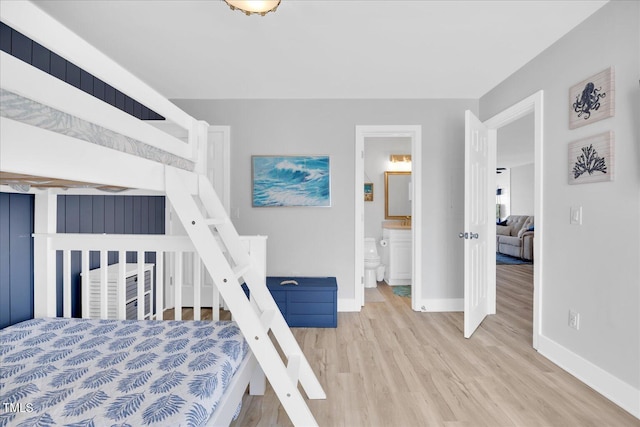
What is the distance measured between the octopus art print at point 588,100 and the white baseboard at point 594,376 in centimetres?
156

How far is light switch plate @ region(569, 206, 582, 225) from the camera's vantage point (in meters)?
2.05

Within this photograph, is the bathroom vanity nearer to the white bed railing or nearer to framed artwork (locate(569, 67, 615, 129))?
framed artwork (locate(569, 67, 615, 129))

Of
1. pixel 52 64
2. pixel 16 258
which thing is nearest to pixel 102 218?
pixel 16 258

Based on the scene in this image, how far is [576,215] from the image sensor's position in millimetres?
2078

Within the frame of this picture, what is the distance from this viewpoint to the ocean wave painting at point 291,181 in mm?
3369

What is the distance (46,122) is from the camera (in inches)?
32.0

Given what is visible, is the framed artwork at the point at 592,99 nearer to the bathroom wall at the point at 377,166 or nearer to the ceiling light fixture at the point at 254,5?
the ceiling light fixture at the point at 254,5

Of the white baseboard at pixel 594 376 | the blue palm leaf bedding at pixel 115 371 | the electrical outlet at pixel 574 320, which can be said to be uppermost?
the blue palm leaf bedding at pixel 115 371

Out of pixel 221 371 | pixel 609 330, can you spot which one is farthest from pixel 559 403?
pixel 221 371

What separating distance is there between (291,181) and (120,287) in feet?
6.30

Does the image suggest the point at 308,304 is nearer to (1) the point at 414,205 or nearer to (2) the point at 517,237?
(1) the point at 414,205

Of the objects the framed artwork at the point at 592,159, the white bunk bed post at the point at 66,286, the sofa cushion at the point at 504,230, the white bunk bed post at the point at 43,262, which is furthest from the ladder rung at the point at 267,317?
the sofa cushion at the point at 504,230

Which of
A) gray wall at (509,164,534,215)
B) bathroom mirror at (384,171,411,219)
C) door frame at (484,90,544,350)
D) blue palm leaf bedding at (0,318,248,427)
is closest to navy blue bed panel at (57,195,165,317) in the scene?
blue palm leaf bedding at (0,318,248,427)

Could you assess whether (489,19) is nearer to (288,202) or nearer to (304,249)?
(288,202)
